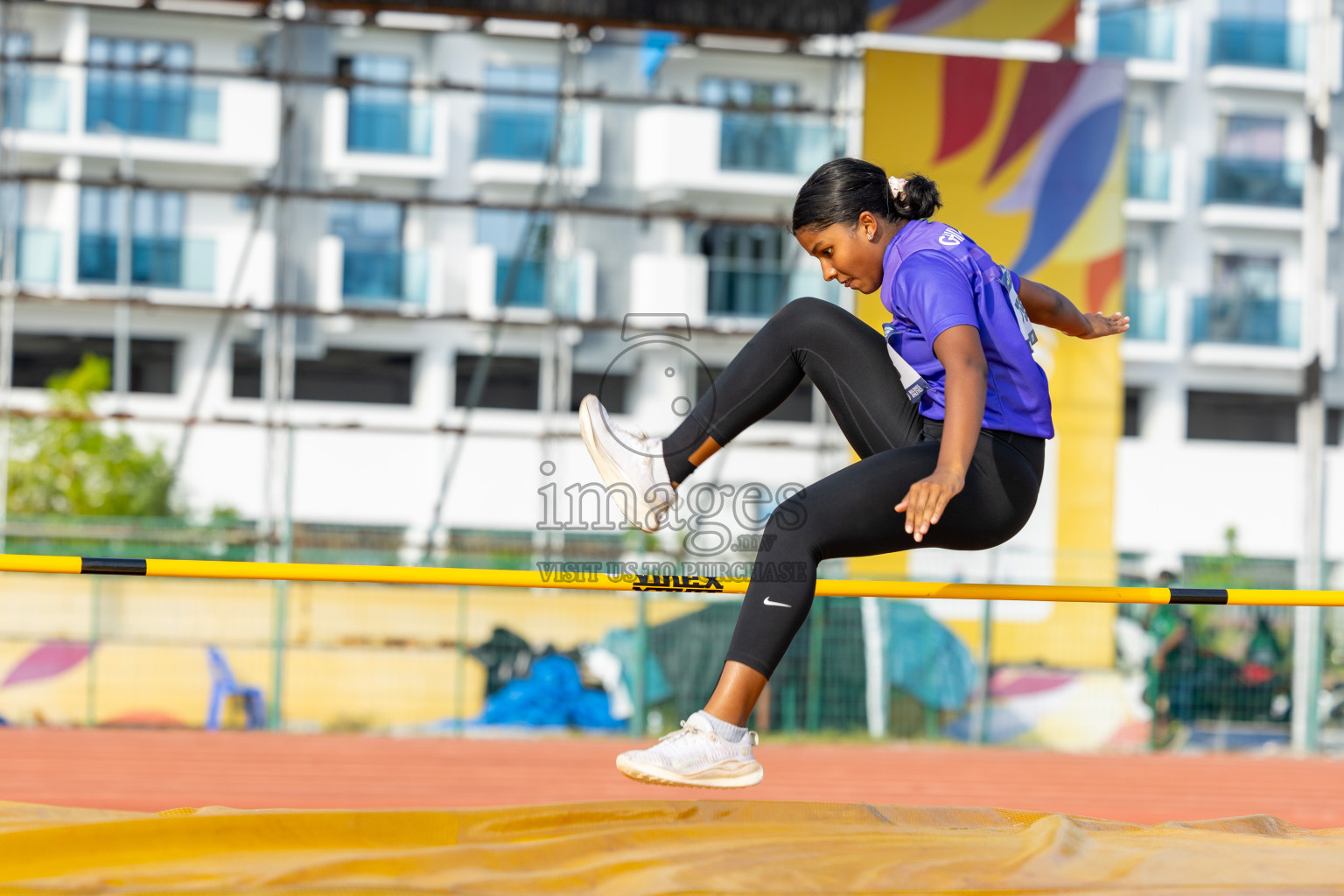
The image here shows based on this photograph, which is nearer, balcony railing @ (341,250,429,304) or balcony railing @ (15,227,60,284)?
balcony railing @ (15,227,60,284)

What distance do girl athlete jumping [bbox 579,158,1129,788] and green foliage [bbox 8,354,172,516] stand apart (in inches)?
431

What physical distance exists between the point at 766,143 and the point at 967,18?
21.6 ft

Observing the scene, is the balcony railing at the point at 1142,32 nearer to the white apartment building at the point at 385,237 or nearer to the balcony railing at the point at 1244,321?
the balcony railing at the point at 1244,321

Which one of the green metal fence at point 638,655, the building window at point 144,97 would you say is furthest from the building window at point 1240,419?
the building window at point 144,97

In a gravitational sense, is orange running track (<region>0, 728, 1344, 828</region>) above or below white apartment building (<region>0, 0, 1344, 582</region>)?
below

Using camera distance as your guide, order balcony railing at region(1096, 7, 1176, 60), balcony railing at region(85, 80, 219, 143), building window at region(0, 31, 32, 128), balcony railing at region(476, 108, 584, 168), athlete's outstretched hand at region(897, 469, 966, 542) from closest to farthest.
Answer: athlete's outstretched hand at region(897, 469, 966, 542) < building window at region(0, 31, 32, 128) < balcony railing at region(85, 80, 219, 143) < balcony railing at region(476, 108, 584, 168) < balcony railing at region(1096, 7, 1176, 60)

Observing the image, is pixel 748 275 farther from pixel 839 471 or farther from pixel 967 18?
pixel 839 471

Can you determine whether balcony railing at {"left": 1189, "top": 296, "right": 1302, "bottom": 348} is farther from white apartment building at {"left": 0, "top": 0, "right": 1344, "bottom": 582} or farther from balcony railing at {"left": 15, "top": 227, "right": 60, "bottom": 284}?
balcony railing at {"left": 15, "top": 227, "right": 60, "bottom": 284}

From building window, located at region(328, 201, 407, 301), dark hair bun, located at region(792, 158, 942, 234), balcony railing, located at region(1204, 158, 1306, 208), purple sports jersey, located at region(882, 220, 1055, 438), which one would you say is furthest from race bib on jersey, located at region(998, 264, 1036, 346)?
balcony railing, located at region(1204, 158, 1306, 208)

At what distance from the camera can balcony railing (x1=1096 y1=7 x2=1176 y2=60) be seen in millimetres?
20219

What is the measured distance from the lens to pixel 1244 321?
19688 mm

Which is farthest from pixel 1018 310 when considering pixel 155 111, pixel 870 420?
pixel 155 111

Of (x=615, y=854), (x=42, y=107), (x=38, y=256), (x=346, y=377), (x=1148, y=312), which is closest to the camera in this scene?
(x=615, y=854)

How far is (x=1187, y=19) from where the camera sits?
2055 cm
